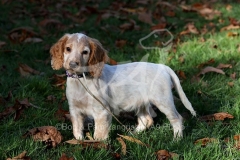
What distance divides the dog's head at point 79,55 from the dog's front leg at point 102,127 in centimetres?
39

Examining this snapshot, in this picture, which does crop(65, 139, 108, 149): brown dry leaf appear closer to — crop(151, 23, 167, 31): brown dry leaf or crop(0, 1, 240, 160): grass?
crop(0, 1, 240, 160): grass

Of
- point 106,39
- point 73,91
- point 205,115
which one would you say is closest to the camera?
point 73,91

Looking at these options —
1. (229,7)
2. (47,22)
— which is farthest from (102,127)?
(229,7)

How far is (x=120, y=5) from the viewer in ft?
27.9

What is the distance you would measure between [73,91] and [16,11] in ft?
16.8

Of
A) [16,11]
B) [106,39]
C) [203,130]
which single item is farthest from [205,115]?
[16,11]

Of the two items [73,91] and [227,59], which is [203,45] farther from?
[73,91]

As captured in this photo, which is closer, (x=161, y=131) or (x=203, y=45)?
(x=161, y=131)

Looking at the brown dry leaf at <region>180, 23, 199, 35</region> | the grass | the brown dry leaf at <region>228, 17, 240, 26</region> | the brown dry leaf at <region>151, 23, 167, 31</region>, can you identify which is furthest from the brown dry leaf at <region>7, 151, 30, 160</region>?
the brown dry leaf at <region>228, 17, 240, 26</region>

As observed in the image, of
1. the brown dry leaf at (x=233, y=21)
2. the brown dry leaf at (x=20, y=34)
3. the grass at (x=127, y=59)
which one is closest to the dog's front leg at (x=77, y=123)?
the grass at (x=127, y=59)

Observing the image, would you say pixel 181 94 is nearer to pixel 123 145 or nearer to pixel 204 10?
pixel 123 145

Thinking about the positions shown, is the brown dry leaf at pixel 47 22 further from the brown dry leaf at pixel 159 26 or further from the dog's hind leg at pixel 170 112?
the dog's hind leg at pixel 170 112

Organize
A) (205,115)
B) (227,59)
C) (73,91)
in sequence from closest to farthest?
(73,91) < (205,115) < (227,59)

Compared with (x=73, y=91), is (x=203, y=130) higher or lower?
lower
